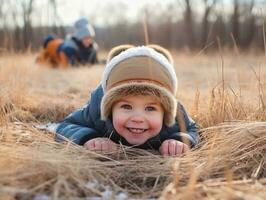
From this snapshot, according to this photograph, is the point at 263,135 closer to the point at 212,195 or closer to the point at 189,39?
the point at 212,195

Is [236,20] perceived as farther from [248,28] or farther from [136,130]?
[136,130]

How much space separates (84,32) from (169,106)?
5.98 meters

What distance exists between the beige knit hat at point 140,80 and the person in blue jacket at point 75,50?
17.8 ft

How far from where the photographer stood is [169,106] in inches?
70.7

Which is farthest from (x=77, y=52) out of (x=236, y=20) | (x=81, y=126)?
(x=236, y=20)

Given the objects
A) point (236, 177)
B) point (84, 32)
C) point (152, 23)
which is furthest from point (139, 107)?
point (152, 23)

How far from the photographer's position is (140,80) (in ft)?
5.75

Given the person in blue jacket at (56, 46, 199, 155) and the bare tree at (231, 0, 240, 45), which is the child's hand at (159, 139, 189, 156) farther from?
the bare tree at (231, 0, 240, 45)

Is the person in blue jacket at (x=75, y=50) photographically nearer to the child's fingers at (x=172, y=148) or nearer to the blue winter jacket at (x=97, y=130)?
the blue winter jacket at (x=97, y=130)

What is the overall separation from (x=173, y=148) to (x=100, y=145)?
273 mm

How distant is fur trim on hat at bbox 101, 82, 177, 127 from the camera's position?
5.68 feet

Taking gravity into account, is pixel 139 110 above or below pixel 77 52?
above

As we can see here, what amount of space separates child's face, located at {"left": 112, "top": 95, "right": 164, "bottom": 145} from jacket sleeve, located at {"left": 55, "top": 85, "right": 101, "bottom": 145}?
18 cm

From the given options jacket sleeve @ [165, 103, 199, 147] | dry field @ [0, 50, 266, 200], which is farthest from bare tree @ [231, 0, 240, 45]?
jacket sleeve @ [165, 103, 199, 147]
